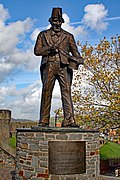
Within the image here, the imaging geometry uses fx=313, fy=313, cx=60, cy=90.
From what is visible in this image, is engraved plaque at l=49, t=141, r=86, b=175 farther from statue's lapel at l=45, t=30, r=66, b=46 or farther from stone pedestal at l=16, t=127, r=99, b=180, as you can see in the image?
statue's lapel at l=45, t=30, r=66, b=46

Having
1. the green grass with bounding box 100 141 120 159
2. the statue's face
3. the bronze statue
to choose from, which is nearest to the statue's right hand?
the bronze statue

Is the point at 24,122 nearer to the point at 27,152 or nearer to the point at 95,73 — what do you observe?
the point at 95,73

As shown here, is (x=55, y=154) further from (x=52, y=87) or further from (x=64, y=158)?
(x=52, y=87)

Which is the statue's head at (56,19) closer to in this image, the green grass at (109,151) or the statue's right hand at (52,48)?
the statue's right hand at (52,48)

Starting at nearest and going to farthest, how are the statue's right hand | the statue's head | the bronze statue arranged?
the statue's right hand, the bronze statue, the statue's head

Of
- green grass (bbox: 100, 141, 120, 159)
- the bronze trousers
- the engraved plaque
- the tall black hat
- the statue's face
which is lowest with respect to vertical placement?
green grass (bbox: 100, 141, 120, 159)

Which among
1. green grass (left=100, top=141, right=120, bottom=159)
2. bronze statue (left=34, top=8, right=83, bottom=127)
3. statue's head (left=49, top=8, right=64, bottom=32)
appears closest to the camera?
bronze statue (left=34, top=8, right=83, bottom=127)

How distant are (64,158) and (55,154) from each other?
210mm

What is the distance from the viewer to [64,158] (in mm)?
6625

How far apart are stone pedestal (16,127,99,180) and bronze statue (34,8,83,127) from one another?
1.74 feet

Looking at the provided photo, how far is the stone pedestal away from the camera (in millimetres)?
6605

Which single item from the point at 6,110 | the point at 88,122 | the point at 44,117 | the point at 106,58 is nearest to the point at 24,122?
the point at 6,110

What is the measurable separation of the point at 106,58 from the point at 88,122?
3016mm

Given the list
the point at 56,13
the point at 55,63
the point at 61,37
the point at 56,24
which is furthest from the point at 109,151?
the point at 56,13
